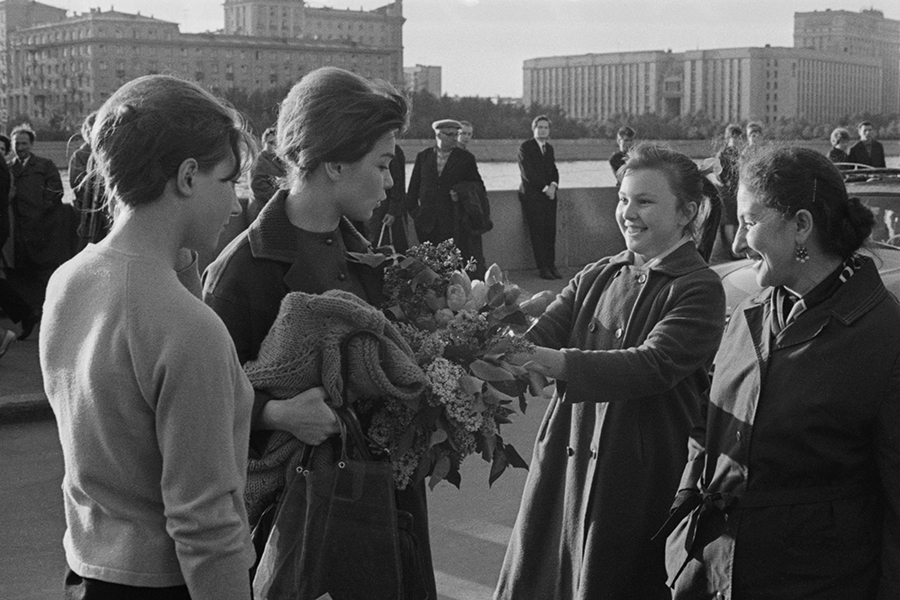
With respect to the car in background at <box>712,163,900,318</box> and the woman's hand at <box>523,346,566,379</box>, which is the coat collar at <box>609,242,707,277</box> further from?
the car in background at <box>712,163,900,318</box>

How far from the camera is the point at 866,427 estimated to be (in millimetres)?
2676

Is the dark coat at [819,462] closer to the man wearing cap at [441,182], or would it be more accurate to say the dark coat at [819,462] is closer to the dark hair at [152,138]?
the dark hair at [152,138]

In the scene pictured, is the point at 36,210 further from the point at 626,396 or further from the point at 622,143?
the point at 626,396

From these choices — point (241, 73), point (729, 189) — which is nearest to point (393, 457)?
point (729, 189)

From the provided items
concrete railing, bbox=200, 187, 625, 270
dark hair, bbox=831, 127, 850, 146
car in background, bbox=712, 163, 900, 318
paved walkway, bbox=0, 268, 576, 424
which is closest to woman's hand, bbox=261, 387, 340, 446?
car in background, bbox=712, 163, 900, 318

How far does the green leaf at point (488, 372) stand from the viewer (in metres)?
2.73

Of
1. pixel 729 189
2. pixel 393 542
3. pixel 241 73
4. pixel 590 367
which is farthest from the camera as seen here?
pixel 241 73

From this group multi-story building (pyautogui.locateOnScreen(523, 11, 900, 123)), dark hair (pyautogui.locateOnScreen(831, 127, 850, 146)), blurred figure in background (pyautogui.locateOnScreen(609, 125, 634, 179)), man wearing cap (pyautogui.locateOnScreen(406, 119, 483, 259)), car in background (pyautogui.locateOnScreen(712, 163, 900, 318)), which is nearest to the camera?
car in background (pyautogui.locateOnScreen(712, 163, 900, 318))

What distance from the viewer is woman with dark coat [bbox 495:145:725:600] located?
3.28 metres

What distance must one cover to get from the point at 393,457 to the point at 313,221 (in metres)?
0.57

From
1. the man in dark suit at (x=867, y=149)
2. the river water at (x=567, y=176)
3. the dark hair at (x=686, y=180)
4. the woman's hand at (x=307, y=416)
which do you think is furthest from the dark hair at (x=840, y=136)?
the woman's hand at (x=307, y=416)

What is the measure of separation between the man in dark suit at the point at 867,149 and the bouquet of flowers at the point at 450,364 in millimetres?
13881

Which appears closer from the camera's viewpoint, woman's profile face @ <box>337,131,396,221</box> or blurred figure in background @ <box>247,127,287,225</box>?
woman's profile face @ <box>337,131,396,221</box>

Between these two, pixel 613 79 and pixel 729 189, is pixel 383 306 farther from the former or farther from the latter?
pixel 613 79
